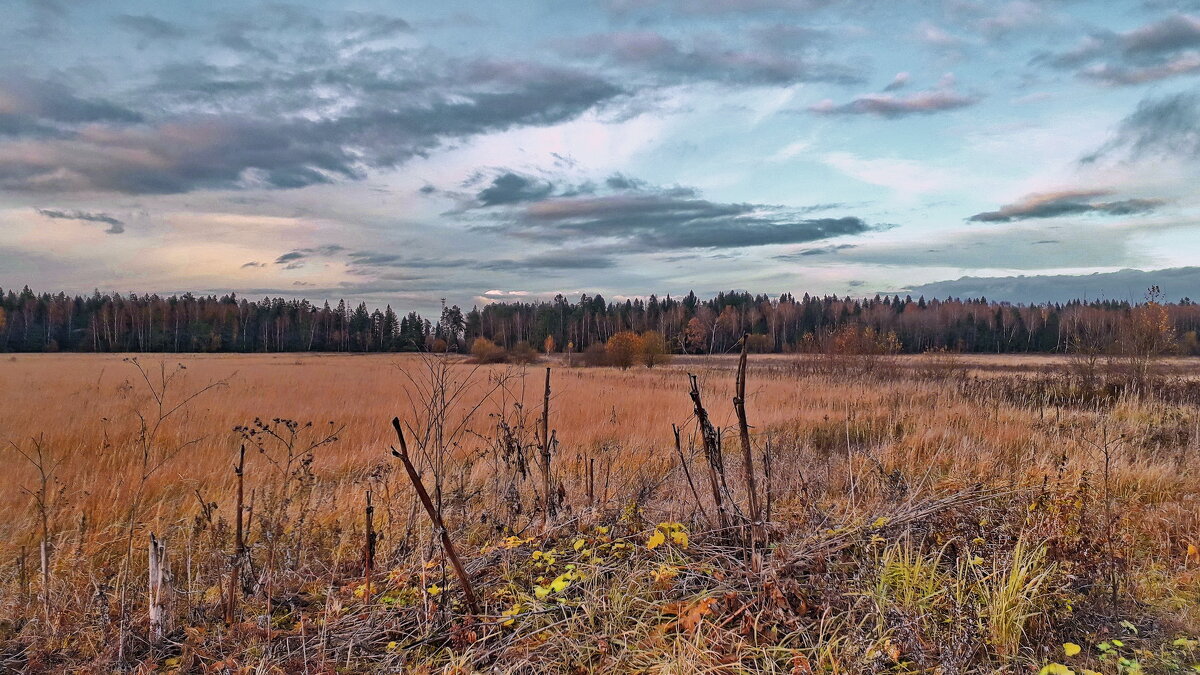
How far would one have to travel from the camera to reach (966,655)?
8.06 feet

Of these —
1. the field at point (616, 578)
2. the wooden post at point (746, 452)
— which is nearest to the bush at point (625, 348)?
the field at point (616, 578)

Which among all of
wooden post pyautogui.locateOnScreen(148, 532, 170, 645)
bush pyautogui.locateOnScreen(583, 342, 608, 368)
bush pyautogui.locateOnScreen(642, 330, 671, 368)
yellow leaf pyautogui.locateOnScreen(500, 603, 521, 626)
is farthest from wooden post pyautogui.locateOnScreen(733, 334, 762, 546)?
bush pyautogui.locateOnScreen(583, 342, 608, 368)

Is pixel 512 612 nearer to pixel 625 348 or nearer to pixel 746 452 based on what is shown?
pixel 746 452

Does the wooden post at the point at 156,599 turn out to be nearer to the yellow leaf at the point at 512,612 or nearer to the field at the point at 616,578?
the field at the point at 616,578

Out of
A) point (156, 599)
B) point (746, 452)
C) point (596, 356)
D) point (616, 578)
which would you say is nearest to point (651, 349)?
point (596, 356)

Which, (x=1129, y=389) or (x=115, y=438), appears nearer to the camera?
(x=115, y=438)

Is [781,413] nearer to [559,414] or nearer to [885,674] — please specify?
[559,414]

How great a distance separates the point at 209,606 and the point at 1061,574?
4.50m

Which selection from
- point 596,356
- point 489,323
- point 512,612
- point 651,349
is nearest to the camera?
point 512,612

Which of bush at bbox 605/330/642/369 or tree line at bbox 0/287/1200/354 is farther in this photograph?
tree line at bbox 0/287/1200/354

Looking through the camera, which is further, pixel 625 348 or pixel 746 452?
pixel 625 348

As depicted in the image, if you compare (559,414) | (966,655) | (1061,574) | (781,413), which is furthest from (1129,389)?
(966,655)

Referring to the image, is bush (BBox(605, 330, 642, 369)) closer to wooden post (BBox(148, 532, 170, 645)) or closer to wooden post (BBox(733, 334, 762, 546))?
wooden post (BBox(733, 334, 762, 546))

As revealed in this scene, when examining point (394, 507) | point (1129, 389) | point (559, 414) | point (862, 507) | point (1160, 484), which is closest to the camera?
point (862, 507)
